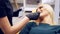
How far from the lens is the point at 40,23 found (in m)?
1.99

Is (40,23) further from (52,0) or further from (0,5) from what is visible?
(0,5)

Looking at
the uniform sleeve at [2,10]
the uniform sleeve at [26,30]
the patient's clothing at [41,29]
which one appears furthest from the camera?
the uniform sleeve at [26,30]

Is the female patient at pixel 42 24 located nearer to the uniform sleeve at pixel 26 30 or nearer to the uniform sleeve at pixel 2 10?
the uniform sleeve at pixel 26 30

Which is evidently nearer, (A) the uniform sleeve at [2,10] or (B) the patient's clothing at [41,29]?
(A) the uniform sleeve at [2,10]

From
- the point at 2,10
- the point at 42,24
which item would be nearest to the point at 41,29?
the point at 42,24

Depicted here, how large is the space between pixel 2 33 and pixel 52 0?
1.42 metres

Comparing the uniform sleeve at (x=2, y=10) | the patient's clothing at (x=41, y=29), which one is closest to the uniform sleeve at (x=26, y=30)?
the patient's clothing at (x=41, y=29)

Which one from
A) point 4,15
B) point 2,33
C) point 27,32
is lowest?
point 27,32

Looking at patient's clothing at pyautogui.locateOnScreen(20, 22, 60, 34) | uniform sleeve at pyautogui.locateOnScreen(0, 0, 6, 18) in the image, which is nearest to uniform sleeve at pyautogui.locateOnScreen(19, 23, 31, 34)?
patient's clothing at pyautogui.locateOnScreen(20, 22, 60, 34)

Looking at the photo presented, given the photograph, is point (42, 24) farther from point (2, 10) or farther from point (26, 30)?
point (2, 10)

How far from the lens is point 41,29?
1.82m

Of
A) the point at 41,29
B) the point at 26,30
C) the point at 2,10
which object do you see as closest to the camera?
the point at 2,10

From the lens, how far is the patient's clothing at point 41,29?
5.80 ft

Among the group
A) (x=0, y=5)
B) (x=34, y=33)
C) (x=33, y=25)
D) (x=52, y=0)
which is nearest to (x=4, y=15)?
(x=0, y=5)
